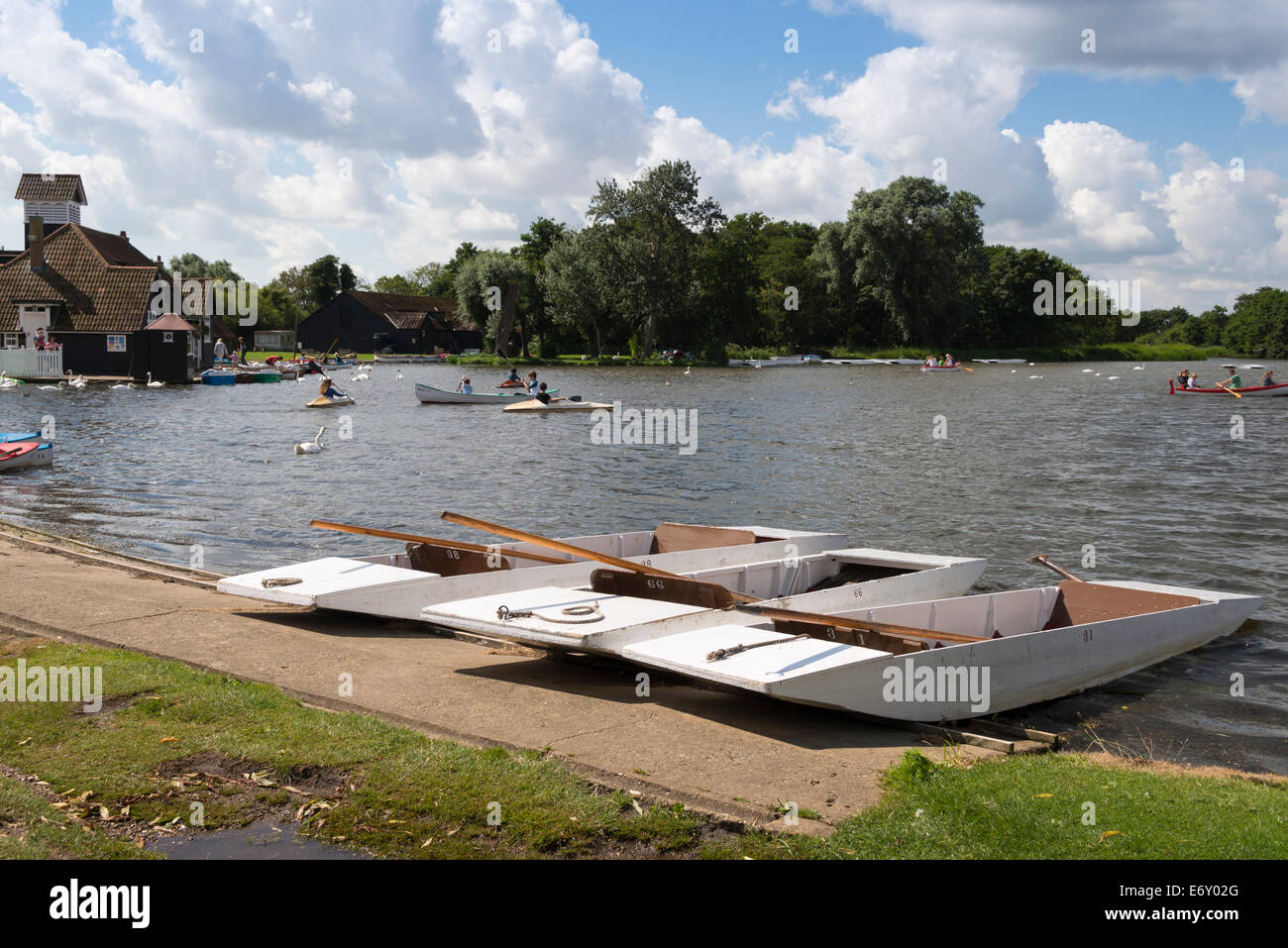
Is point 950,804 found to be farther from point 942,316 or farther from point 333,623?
point 942,316

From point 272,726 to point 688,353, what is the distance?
105304mm

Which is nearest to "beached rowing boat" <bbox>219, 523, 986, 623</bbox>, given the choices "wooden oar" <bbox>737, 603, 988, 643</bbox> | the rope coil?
the rope coil

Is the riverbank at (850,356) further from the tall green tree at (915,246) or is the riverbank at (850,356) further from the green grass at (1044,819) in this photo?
the green grass at (1044,819)

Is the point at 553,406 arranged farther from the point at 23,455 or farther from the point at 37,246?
the point at 37,246

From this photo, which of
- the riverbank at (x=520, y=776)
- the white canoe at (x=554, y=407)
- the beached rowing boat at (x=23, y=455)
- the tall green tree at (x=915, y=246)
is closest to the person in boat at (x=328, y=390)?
the white canoe at (x=554, y=407)

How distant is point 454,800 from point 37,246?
78.2 meters

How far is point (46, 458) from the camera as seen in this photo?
2925 centimetres

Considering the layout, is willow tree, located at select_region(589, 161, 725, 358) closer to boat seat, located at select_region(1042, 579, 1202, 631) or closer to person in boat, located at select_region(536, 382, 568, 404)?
person in boat, located at select_region(536, 382, 568, 404)

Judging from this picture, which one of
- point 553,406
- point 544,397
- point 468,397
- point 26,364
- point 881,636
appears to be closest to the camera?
point 881,636

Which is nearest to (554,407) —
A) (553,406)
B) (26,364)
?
(553,406)

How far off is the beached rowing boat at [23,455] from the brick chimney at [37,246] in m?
48.9

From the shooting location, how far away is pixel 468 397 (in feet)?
184

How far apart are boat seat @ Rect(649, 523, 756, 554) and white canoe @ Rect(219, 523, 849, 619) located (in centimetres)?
2
